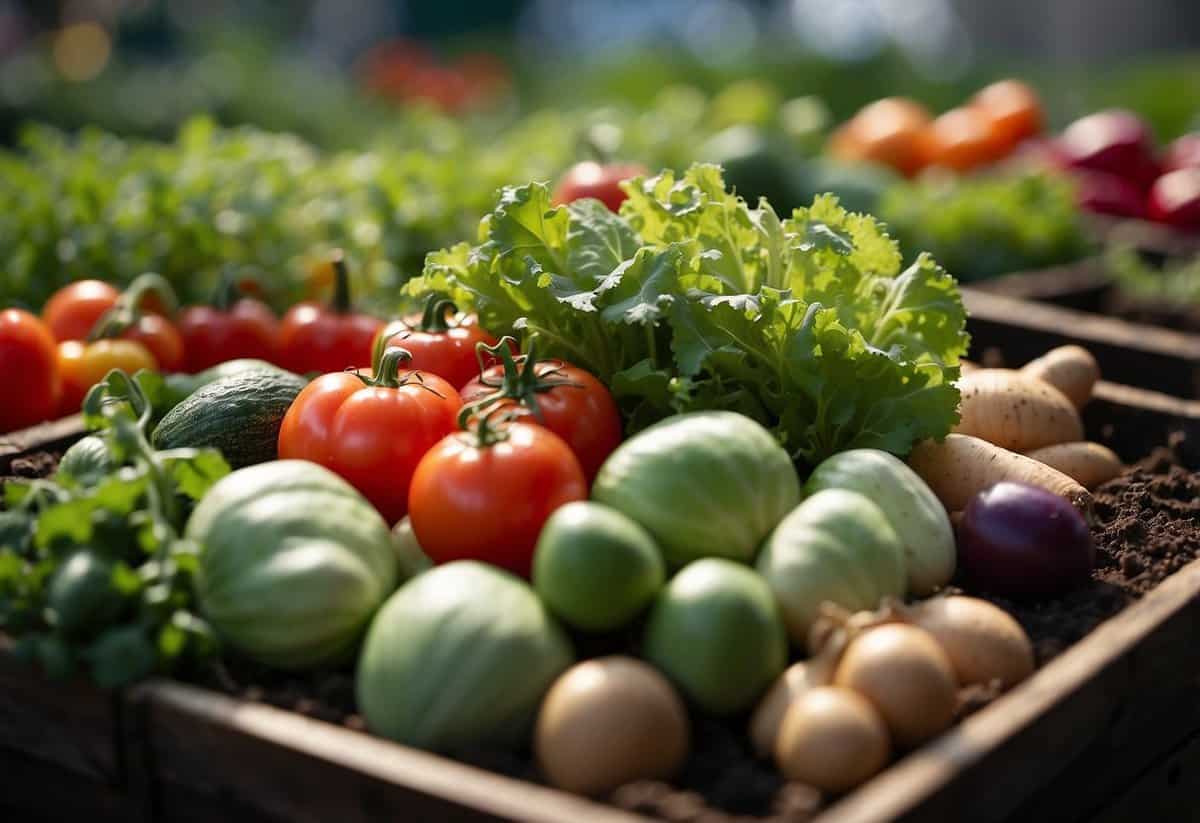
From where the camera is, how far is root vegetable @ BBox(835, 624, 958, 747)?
1764 millimetres

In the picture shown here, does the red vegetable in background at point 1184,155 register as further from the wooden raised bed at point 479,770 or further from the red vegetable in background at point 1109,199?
the wooden raised bed at point 479,770

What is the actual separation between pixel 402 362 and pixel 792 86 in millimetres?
5622

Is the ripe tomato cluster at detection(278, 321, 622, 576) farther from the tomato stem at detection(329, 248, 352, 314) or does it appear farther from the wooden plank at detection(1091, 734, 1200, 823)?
the wooden plank at detection(1091, 734, 1200, 823)

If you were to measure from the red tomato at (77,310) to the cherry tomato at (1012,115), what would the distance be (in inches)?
166

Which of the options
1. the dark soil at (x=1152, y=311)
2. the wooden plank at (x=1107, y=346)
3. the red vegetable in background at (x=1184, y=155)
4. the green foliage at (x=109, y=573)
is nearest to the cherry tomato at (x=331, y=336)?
the green foliage at (x=109, y=573)

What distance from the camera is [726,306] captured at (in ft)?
7.61

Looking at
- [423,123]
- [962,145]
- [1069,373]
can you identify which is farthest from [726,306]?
[962,145]

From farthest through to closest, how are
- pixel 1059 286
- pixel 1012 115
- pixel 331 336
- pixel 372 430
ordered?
pixel 1012 115 < pixel 1059 286 < pixel 331 336 < pixel 372 430

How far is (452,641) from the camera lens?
180 centimetres

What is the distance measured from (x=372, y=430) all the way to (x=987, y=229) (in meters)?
3.09

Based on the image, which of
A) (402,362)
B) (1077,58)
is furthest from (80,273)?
(1077,58)

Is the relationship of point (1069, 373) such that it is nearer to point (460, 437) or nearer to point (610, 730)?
point (460, 437)

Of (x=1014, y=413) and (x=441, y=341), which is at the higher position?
(x=441, y=341)

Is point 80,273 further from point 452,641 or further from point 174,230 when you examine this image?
point 452,641
